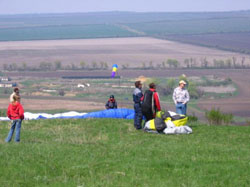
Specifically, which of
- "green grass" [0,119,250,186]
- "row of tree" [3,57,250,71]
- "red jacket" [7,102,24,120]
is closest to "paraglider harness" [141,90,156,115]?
"green grass" [0,119,250,186]

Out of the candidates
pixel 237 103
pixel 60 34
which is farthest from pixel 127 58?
pixel 60 34

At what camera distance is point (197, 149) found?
11.3m

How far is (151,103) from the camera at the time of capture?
557 inches

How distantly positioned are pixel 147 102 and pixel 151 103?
10 centimetres

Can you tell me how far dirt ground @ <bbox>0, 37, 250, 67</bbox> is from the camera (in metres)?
74.9

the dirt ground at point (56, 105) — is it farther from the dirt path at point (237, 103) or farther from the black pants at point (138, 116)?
the black pants at point (138, 116)

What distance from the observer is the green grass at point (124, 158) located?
8695mm

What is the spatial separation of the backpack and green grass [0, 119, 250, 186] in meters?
0.58

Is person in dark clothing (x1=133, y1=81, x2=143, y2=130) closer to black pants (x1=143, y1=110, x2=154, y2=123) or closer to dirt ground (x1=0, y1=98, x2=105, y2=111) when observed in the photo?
black pants (x1=143, y1=110, x2=154, y2=123)

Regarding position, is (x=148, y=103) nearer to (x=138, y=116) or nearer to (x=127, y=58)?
(x=138, y=116)

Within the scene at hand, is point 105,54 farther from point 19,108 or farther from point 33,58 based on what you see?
point 19,108

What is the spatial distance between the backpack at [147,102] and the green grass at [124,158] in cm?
58

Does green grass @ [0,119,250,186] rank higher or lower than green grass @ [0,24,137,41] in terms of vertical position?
lower

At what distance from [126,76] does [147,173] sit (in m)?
48.1
